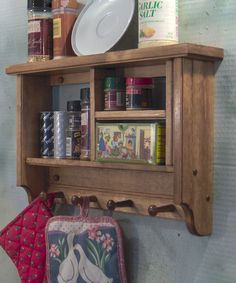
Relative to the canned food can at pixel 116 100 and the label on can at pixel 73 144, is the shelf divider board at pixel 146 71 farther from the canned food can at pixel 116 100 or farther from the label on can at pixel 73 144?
the label on can at pixel 73 144

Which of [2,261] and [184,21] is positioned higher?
[184,21]

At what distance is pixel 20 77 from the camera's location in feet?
5.34

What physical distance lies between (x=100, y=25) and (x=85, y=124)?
253 millimetres

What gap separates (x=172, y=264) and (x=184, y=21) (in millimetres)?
573

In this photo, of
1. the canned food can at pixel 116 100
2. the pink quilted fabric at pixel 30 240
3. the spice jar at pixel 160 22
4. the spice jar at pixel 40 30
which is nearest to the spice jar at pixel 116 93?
the canned food can at pixel 116 100

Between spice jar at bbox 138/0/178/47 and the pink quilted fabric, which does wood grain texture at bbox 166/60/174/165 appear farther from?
the pink quilted fabric

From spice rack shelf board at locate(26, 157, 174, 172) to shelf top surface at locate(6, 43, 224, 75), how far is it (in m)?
0.23

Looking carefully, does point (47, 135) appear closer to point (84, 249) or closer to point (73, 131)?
point (73, 131)

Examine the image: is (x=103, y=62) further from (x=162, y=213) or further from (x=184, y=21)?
(x=162, y=213)

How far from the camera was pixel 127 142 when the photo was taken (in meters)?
1.36

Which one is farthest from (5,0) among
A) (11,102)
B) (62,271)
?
(62,271)

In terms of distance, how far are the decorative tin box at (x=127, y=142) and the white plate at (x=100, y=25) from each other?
0.20 meters

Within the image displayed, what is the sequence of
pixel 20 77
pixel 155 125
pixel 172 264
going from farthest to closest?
pixel 20 77 → pixel 172 264 → pixel 155 125

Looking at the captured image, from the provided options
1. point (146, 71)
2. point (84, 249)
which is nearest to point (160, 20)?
point (146, 71)
